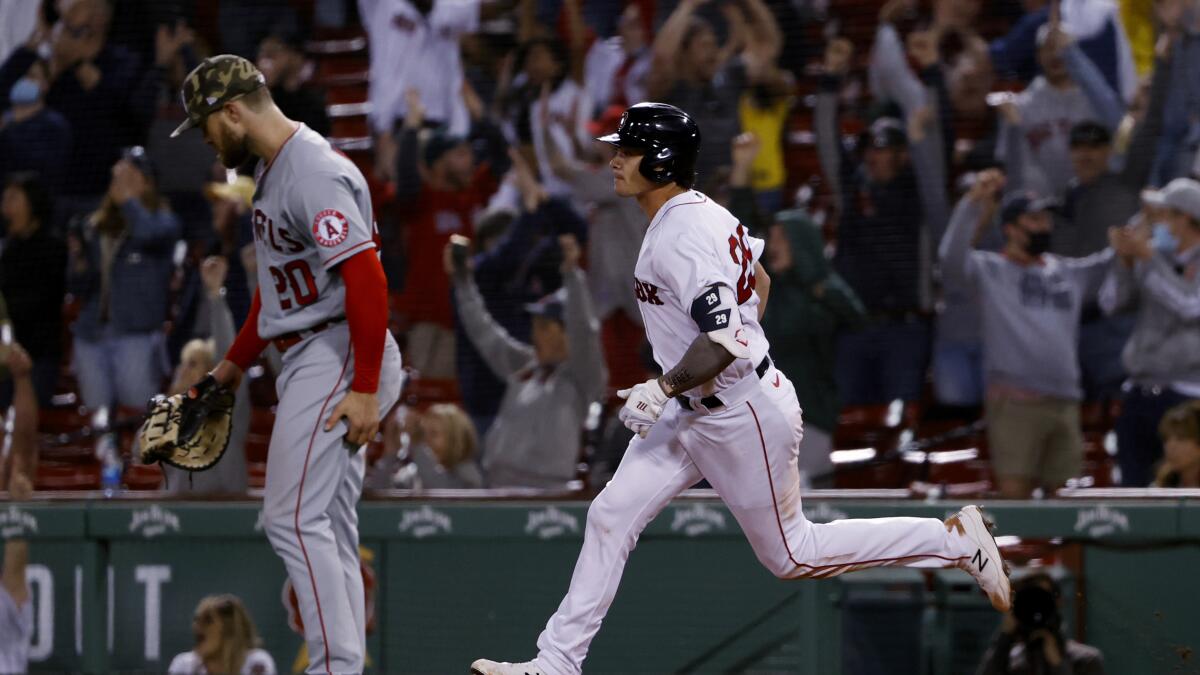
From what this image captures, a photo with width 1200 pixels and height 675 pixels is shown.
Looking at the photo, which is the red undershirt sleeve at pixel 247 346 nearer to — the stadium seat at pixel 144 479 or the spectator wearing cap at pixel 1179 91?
the stadium seat at pixel 144 479

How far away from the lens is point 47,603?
5305 mm

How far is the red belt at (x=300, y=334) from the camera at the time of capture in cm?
373

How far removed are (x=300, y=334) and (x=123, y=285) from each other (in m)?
3.63

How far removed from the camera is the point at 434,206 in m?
7.05

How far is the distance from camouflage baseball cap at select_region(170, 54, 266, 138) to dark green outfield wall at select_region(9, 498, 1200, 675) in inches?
76.3

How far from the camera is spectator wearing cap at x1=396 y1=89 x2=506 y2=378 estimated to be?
6.85 meters

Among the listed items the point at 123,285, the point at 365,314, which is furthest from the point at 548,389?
the point at 365,314

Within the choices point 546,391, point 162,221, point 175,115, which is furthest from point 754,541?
point 175,115

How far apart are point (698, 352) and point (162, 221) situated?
453 cm

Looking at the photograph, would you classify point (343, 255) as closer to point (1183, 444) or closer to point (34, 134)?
point (1183, 444)

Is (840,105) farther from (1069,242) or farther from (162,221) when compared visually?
(162,221)

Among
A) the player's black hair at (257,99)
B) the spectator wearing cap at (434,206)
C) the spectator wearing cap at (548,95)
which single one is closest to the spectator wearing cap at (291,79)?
the spectator wearing cap at (434,206)

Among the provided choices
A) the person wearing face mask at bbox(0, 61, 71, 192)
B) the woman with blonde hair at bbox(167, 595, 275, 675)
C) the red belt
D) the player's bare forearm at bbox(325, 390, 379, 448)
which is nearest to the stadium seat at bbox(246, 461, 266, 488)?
the woman with blonde hair at bbox(167, 595, 275, 675)

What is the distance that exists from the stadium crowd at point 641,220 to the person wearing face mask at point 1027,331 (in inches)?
0.5
